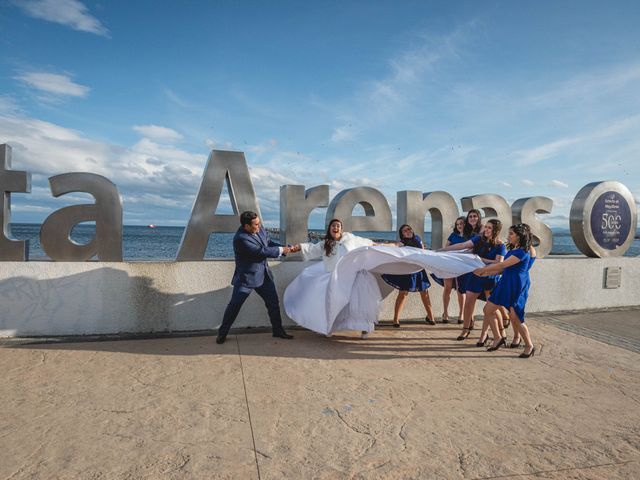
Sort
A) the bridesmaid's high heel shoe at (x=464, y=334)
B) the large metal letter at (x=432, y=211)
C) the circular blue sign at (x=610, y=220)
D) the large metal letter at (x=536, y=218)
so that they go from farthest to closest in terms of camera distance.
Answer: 1. the circular blue sign at (x=610, y=220)
2. the large metal letter at (x=536, y=218)
3. the large metal letter at (x=432, y=211)
4. the bridesmaid's high heel shoe at (x=464, y=334)

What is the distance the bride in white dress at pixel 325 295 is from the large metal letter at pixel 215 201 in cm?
135

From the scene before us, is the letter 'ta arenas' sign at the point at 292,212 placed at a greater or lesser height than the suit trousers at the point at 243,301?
greater

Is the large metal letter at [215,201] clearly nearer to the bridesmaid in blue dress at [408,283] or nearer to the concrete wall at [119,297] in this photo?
the concrete wall at [119,297]

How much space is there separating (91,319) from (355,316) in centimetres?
375

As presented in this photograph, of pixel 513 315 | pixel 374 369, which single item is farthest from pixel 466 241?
pixel 374 369

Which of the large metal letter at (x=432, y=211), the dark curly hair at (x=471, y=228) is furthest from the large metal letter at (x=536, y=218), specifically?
the dark curly hair at (x=471, y=228)

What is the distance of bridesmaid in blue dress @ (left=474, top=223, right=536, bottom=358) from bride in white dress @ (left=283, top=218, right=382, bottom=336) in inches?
61.4

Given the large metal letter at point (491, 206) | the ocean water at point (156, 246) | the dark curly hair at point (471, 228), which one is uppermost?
the large metal letter at point (491, 206)

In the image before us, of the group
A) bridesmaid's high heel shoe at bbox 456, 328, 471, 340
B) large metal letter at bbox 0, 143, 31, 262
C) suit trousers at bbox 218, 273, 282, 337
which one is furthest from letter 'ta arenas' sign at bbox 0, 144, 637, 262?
bridesmaid's high heel shoe at bbox 456, 328, 471, 340

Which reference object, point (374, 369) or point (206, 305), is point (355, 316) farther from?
point (206, 305)

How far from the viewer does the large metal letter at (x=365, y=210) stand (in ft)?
23.8

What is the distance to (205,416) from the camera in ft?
11.6

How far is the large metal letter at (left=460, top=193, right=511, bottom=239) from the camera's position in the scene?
8.20m

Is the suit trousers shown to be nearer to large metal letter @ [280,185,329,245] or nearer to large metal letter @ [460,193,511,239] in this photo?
large metal letter @ [280,185,329,245]
